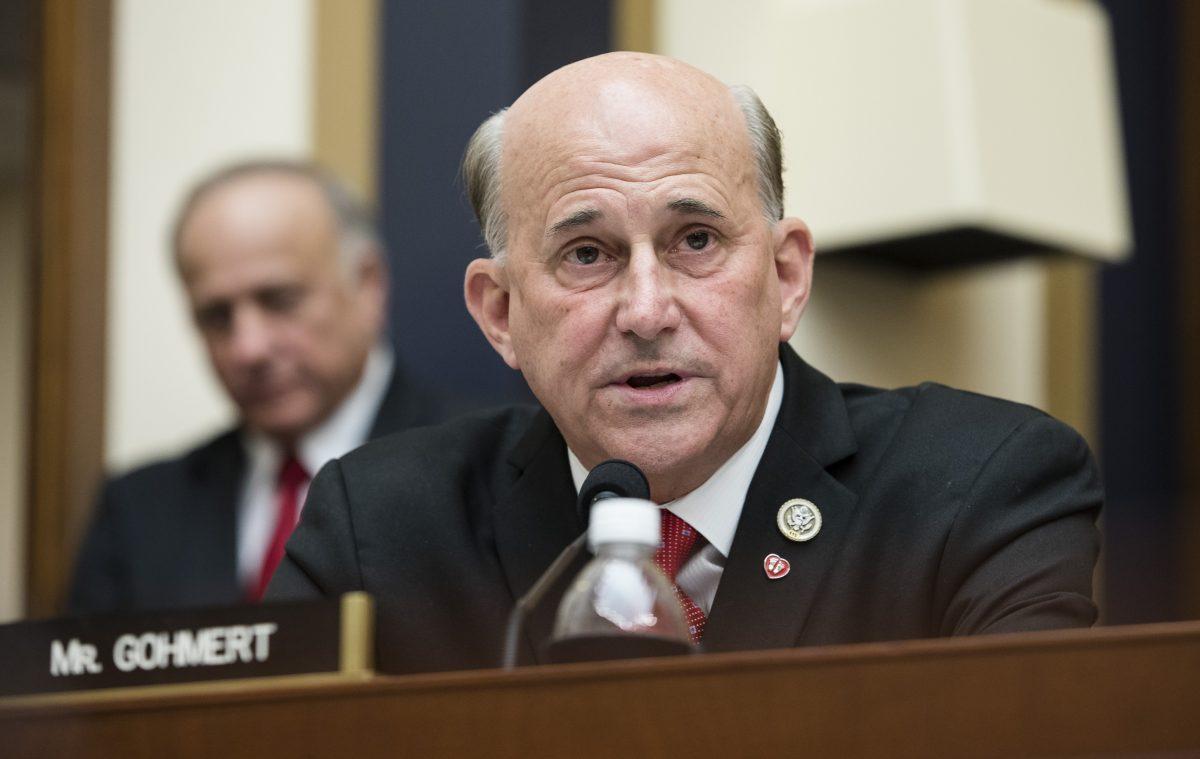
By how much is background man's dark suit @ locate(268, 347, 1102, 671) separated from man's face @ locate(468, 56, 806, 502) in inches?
4.5

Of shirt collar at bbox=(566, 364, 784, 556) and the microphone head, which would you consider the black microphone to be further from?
shirt collar at bbox=(566, 364, 784, 556)

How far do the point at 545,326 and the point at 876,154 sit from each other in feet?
4.49

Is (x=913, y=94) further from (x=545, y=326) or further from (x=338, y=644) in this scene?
(x=338, y=644)

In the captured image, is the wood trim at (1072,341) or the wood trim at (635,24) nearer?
the wood trim at (635,24)

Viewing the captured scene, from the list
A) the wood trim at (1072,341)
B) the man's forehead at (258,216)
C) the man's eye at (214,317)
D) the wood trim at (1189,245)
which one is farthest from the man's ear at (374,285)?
the wood trim at (1189,245)

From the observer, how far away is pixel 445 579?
1.96m

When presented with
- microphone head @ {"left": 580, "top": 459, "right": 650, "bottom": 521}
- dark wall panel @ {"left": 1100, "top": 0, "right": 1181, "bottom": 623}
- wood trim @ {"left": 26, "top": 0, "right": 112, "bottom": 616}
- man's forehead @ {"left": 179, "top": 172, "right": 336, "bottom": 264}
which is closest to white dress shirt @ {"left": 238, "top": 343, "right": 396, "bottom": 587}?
man's forehead @ {"left": 179, "top": 172, "right": 336, "bottom": 264}

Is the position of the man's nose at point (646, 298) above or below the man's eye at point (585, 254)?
below

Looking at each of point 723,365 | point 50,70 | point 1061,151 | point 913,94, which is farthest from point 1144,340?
point 723,365

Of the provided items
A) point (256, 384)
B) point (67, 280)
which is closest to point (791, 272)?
point (256, 384)

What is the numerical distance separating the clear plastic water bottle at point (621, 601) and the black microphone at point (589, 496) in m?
0.04

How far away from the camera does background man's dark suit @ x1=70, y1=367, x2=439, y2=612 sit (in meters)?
3.10

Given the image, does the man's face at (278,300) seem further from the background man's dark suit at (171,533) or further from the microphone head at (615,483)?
the microphone head at (615,483)

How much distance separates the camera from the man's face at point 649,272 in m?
1.81
